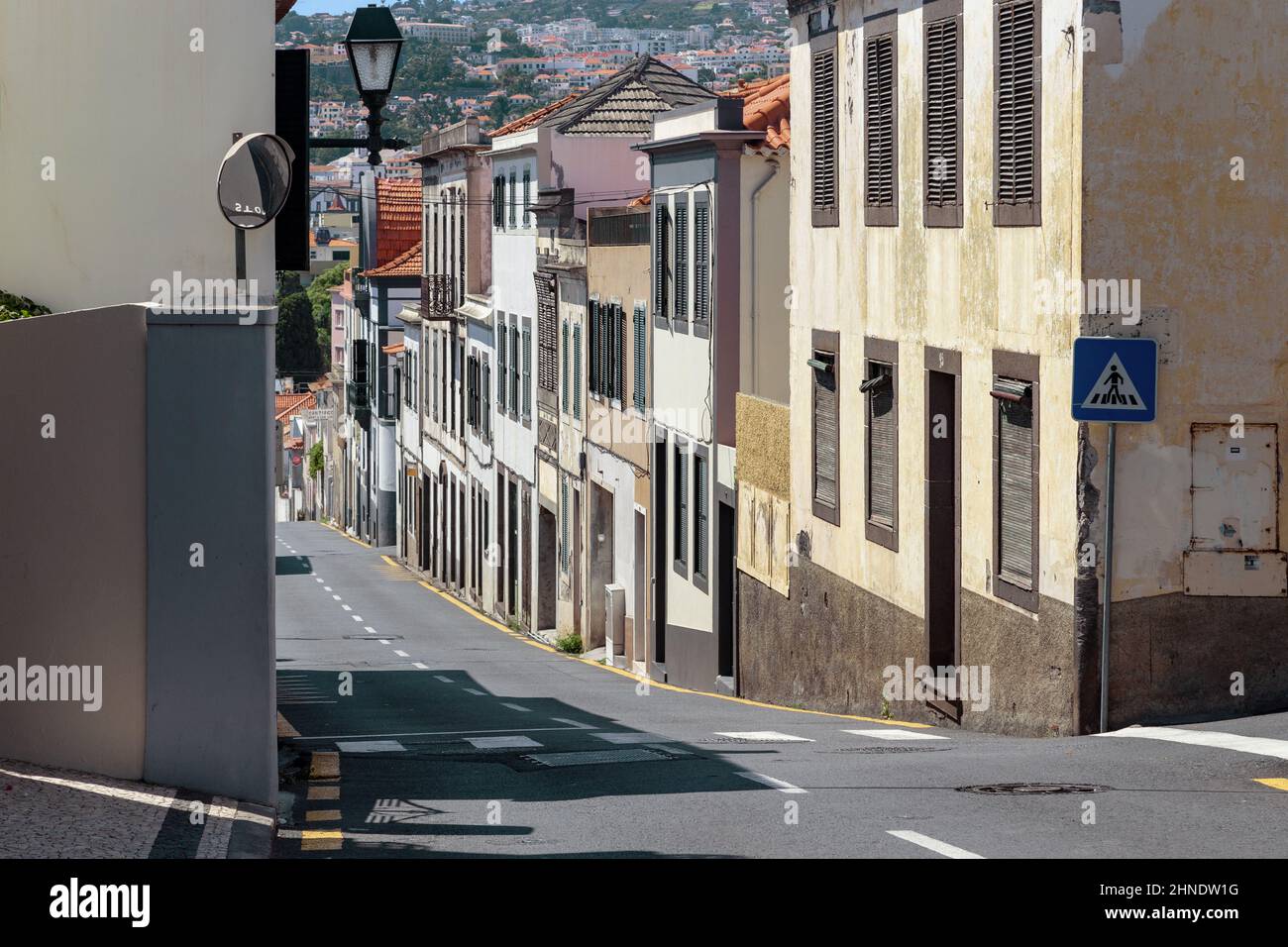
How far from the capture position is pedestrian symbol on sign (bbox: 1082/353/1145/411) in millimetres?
13617

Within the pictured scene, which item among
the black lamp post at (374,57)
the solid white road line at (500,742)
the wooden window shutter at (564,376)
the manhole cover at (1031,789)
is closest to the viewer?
the manhole cover at (1031,789)

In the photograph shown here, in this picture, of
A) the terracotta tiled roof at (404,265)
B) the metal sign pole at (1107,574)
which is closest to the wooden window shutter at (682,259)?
the metal sign pole at (1107,574)

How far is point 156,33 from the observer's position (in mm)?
14344

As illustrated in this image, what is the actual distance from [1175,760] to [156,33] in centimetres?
865

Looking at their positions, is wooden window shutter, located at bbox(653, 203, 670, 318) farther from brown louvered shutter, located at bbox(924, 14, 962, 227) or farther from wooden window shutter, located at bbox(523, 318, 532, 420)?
wooden window shutter, located at bbox(523, 318, 532, 420)

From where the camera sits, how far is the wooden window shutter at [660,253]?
29.4 metres

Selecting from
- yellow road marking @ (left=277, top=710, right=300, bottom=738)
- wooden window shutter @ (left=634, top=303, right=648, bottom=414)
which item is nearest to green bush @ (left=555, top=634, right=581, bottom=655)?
wooden window shutter @ (left=634, top=303, right=648, bottom=414)

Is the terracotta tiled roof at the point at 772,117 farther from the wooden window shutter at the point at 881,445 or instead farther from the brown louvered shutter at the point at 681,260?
the wooden window shutter at the point at 881,445

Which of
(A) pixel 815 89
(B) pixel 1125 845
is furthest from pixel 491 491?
(B) pixel 1125 845

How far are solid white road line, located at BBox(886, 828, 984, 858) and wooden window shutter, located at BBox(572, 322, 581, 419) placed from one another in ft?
87.6

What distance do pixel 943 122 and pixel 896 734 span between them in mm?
5329

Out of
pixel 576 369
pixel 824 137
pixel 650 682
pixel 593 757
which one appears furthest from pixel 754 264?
pixel 593 757

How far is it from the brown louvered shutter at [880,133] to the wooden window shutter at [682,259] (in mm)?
8304

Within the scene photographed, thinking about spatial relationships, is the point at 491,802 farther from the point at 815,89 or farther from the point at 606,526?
the point at 606,526
